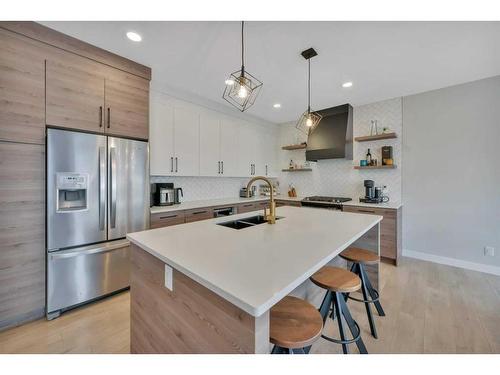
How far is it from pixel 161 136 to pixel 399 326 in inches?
136

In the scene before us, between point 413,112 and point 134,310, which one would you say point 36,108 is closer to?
point 134,310

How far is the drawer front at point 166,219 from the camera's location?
2.66m

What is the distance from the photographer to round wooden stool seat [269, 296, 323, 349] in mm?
912

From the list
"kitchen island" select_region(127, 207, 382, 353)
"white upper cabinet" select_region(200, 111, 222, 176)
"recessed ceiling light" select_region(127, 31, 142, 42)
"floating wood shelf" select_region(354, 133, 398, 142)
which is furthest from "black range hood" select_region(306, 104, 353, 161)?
"recessed ceiling light" select_region(127, 31, 142, 42)

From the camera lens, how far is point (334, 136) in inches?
153

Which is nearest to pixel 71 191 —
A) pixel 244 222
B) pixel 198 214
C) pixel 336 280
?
pixel 198 214

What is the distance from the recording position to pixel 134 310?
4.68ft

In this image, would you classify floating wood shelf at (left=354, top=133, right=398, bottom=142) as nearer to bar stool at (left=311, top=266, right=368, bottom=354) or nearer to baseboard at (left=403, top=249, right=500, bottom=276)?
baseboard at (left=403, top=249, right=500, bottom=276)

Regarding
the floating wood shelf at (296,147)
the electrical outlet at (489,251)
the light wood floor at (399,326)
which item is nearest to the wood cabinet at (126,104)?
the light wood floor at (399,326)

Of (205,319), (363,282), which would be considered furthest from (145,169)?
(363,282)

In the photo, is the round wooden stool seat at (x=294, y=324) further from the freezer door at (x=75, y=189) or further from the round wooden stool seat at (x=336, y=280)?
the freezer door at (x=75, y=189)

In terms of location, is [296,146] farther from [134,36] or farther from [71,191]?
[71,191]

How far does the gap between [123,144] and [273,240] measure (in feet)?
6.55

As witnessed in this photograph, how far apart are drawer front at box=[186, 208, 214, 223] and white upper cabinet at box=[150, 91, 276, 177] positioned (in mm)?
642
